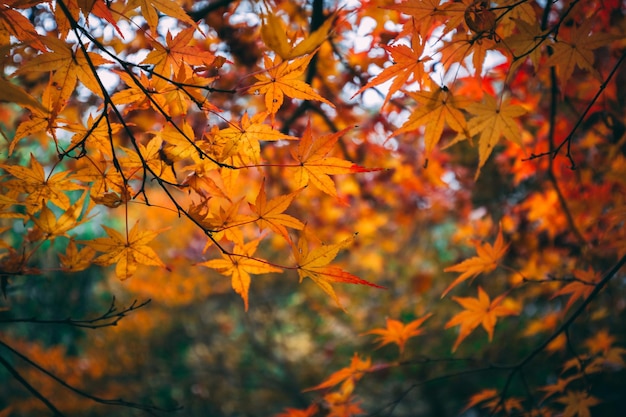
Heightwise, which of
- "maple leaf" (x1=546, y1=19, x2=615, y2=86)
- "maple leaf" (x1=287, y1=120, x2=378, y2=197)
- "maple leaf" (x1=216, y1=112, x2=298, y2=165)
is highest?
"maple leaf" (x1=546, y1=19, x2=615, y2=86)

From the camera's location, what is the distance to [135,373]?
410 cm

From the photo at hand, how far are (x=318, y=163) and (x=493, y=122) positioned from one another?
516mm

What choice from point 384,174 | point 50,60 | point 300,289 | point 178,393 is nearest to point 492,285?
point 384,174

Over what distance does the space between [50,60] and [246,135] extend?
365mm

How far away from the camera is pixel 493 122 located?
1.03 metres

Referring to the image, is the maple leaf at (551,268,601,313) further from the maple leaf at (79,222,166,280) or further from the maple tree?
the maple leaf at (79,222,166,280)

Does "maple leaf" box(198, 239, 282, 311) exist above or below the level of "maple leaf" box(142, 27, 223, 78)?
below

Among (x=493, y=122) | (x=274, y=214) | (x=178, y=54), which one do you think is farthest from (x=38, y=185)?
(x=493, y=122)

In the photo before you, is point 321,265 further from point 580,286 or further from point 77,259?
point 580,286

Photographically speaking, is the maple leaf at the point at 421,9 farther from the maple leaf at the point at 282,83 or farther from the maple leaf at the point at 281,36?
the maple leaf at the point at 281,36

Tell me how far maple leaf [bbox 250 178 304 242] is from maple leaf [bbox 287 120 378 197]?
0.07 meters

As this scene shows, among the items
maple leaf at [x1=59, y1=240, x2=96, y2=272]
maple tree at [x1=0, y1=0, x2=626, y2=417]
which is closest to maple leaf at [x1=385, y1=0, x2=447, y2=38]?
maple tree at [x1=0, y1=0, x2=626, y2=417]

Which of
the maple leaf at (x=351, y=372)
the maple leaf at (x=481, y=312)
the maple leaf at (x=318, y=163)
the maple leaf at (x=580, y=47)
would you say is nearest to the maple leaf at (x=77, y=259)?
the maple leaf at (x=318, y=163)

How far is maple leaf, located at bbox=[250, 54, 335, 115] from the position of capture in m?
0.77
